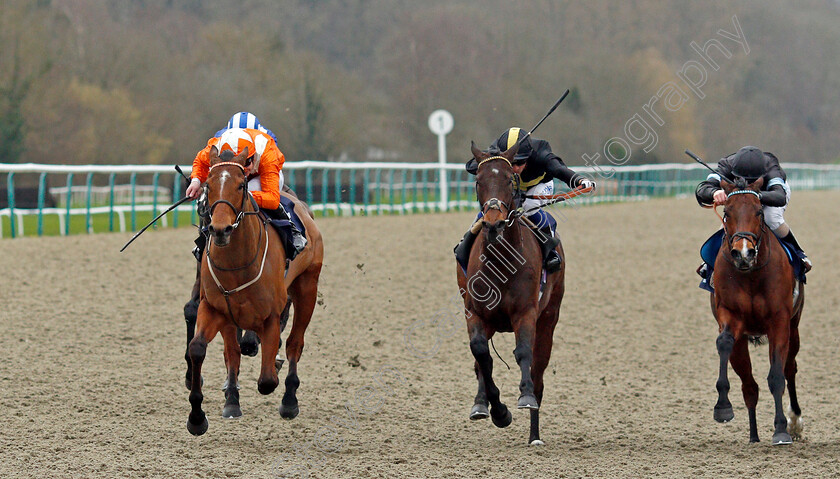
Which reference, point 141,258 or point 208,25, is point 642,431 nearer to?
point 141,258

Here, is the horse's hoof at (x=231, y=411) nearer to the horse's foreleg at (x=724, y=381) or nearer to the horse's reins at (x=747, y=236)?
the horse's foreleg at (x=724, y=381)

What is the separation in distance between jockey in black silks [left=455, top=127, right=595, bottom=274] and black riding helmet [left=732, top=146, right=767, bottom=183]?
92cm

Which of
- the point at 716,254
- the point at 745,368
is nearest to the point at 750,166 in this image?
the point at 716,254

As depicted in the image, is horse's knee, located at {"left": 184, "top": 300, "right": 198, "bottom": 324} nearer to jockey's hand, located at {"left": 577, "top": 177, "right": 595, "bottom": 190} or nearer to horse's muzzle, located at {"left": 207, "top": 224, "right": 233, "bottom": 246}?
horse's muzzle, located at {"left": 207, "top": 224, "right": 233, "bottom": 246}

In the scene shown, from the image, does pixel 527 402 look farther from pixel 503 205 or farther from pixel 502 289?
pixel 503 205

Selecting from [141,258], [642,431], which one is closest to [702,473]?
[642,431]

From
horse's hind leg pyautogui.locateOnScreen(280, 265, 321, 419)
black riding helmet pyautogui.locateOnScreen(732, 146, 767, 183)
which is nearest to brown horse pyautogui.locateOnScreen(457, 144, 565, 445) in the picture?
black riding helmet pyautogui.locateOnScreen(732, 146, 767, 183)

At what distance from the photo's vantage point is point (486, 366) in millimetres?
6152

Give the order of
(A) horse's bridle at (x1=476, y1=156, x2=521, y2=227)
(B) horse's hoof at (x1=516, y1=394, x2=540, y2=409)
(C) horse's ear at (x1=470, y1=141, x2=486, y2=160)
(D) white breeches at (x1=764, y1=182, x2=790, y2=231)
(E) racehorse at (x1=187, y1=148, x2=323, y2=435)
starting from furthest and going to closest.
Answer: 1. (D) white breeches at (x1=764, y1=182, x2=790, y2=231)
2. (C) horse's ear at (x1=470, y1=141, x2=486, y2=160)
3. (B) horse's hoof at (x1=516, y1=394, x2=540, y2=409)
4. (A) horse's bridle at (x1=476, y1=156, x2=521, y2=227)
5. (E) racehorse at (x1=187, y1=148, x2=323, y2=435)

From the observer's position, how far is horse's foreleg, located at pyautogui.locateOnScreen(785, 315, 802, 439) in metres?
6.83

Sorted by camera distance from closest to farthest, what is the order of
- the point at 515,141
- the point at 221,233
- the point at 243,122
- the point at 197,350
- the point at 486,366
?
the point at 221,233
the point at 197,350
the point at 486,366
the point at 515,141
the point at 243,122

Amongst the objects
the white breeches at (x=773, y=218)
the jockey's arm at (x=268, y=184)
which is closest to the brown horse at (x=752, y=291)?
the white breeches at (x=773, y=218)

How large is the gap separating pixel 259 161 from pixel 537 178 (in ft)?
5.65

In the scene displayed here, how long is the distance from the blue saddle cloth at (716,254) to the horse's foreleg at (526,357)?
1294 mm
